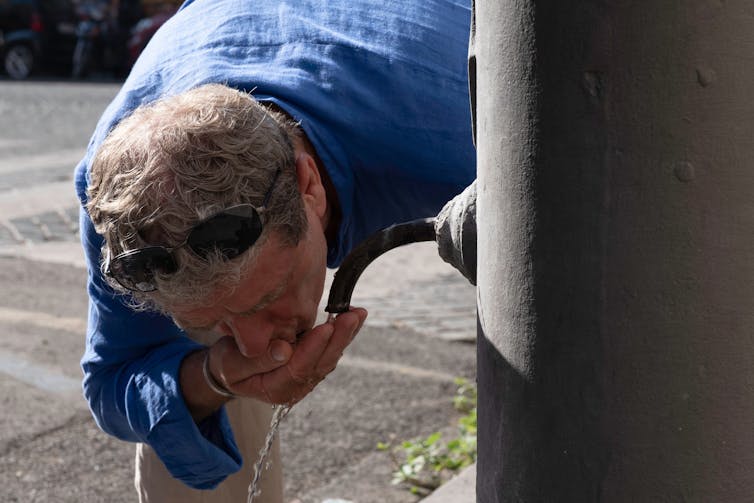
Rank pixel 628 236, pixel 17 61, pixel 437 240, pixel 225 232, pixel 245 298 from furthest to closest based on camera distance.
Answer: pixel 17 61
pixel 245 298
pixel 225 232
pixel 437 240
pixel 628 236

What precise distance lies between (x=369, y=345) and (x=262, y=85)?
265cm

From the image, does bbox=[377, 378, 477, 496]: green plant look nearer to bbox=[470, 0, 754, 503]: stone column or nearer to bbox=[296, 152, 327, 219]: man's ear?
bbox=[296, 152, 327, 219]: man's ear

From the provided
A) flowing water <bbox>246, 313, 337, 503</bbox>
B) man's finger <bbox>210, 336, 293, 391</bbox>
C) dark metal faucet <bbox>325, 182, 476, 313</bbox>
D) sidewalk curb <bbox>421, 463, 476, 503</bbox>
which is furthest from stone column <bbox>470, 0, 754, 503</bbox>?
sidewalk curb <bbox>421, 463, 476, 503</bbox>

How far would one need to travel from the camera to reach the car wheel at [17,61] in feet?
50.9

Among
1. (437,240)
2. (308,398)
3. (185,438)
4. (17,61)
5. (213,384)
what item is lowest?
(308,398)

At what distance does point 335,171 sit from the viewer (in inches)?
77.1

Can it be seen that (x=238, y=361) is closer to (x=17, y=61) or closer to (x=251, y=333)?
(x=251, y=333)

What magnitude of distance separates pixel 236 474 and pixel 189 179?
1043 millimetres

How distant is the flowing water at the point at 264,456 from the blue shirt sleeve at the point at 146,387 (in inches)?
7.5

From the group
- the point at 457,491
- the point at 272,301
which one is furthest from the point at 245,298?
the point at 457,491

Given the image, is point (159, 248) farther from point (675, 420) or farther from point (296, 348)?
point (675, 420)

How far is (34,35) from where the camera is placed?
15.9m

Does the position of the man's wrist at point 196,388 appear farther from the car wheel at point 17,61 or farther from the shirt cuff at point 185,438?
the car wheel at point 17,61

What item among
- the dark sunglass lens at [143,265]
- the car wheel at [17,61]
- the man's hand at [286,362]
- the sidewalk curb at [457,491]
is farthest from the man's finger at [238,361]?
the car wheel at [17,61]
